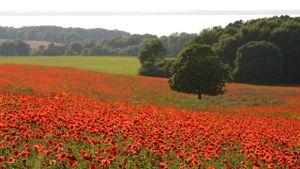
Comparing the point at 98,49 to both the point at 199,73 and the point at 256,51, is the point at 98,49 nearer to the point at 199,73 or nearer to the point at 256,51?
the point at 256,51

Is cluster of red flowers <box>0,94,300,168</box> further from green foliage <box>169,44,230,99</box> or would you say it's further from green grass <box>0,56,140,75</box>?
green grass <box>0,56,140,75</box>

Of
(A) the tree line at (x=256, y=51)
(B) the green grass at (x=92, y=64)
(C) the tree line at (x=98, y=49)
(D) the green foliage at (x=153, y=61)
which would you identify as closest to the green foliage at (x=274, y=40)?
(A) the tree line at (x=256, y=51)

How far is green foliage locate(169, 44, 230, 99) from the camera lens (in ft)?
138

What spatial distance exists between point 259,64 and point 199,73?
29.5 m

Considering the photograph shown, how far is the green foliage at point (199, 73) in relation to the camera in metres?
42.1

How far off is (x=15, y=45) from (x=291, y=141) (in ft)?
441

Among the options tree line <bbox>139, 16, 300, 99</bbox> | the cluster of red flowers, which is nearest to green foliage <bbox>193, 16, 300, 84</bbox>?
tree line <bbox>139, 16, 300, 99</bbox>

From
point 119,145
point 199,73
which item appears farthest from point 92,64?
point 119,145

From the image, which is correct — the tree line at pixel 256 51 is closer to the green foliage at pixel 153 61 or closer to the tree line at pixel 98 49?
the green foliage at pixel 153 61

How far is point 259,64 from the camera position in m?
69.0

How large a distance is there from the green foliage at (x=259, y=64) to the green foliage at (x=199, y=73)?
2645 cm

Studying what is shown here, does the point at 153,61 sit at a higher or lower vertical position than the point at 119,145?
lower

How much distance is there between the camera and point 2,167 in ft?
23.5

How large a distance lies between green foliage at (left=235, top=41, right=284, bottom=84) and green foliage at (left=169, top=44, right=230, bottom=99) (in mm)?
26448
